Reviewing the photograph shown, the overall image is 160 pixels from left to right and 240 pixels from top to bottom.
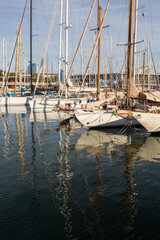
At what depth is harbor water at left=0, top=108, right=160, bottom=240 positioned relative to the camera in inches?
309

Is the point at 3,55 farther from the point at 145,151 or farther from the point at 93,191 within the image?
the point at 93,191

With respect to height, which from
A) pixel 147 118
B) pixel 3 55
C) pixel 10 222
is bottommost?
pixel 10 222

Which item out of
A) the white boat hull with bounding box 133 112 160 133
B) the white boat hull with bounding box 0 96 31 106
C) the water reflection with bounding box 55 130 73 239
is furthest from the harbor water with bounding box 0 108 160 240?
the white boat hull with bounding box 0 96 31 106

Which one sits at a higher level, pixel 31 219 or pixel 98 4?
pixel 98 4

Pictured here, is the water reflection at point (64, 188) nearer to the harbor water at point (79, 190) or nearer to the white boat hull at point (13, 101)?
the harbor water at point (79, 190)

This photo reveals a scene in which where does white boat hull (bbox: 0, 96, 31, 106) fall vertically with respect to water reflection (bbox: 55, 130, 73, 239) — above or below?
above

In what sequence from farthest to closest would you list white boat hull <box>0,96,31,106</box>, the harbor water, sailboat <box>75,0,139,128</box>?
1. white boat hull <box>0,96,31,106</box>
2. sailboat <box>75,0,139,128</box>
3. the harbor water

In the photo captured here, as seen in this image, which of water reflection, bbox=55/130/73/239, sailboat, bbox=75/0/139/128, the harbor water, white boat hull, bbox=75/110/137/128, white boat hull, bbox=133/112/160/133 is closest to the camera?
the harbor water

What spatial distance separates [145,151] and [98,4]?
2143 cm

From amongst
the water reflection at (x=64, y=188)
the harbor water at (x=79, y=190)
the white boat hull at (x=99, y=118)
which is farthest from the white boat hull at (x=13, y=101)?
the water reflection at (x=64, y=188)

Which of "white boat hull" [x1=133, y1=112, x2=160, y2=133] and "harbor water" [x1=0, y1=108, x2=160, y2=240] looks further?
"white boat hull" [x1=133, y1=112, x2=160, y2=133]

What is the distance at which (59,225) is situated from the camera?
802 cm

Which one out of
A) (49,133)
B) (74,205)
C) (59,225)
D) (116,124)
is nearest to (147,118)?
(116,124)

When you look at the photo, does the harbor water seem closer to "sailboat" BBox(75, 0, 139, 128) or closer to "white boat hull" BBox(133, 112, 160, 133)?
"white boat hull" BBox(133, 112, 160, 133)
